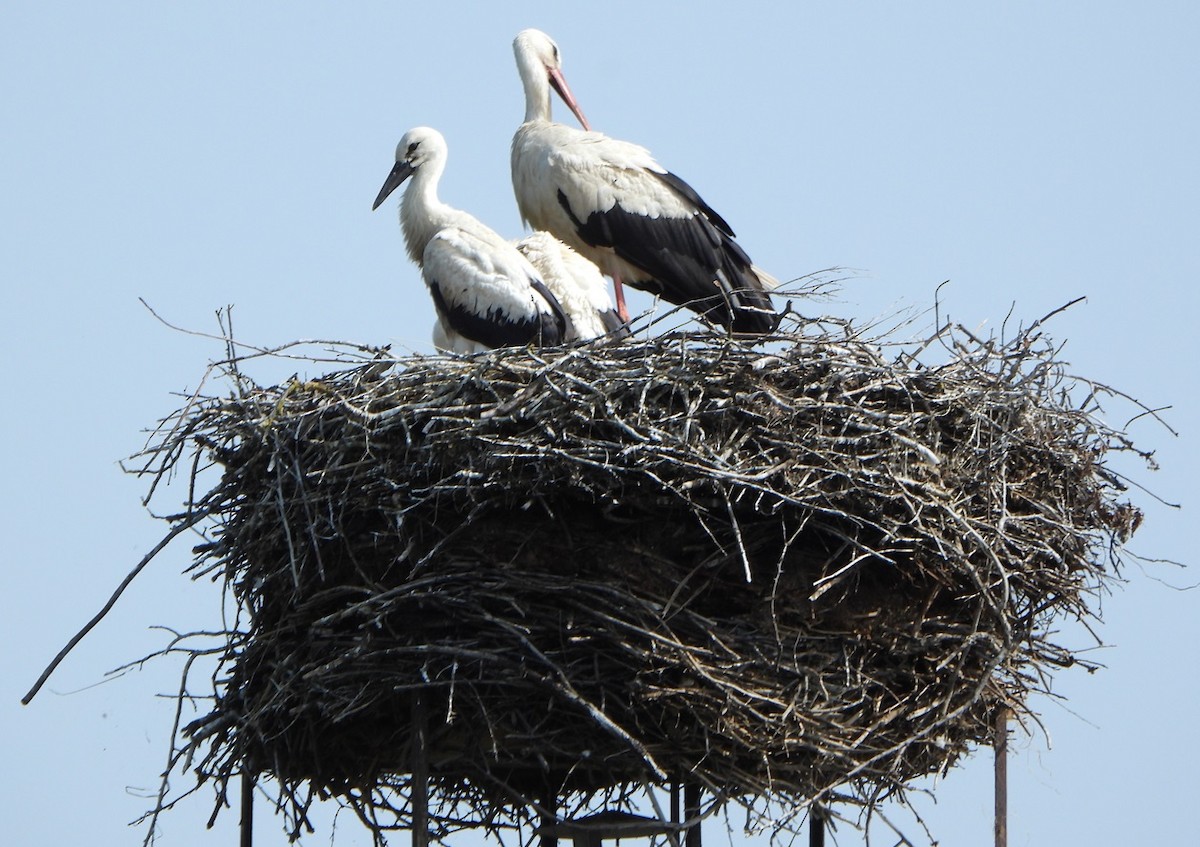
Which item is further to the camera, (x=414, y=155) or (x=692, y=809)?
(x=414, y=155)

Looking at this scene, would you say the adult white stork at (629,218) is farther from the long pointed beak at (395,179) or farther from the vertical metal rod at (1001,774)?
the vertical metal rod at (1001,774)

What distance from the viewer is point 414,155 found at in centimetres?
854

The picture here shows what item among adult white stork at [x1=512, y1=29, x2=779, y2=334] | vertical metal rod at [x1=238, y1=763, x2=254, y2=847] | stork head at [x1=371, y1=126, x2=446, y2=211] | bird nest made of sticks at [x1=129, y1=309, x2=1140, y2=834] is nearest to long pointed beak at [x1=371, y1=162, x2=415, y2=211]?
stork head at [x1=371, y1=126, x2=446, y2=211]

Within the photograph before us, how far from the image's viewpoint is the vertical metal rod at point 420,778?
19.5ft

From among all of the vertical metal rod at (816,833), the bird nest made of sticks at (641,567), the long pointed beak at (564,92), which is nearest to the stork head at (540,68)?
the long pointed beak at (564,92)

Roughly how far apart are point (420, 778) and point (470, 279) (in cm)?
244

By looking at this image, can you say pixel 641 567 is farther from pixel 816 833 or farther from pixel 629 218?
pixel 629 218

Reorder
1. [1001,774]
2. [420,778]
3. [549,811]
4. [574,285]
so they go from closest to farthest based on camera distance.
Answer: [420,778], [1001,774], [549,811], [574,285]

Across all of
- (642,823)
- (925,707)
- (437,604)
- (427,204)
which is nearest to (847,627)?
(925,707)

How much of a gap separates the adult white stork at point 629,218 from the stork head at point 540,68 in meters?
0.33

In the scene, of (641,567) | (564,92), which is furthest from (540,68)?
(641,567)

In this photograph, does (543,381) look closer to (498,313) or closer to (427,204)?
(498,313)

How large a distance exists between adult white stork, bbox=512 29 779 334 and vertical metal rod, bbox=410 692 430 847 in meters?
2.88

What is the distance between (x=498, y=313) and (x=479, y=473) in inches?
75.1
